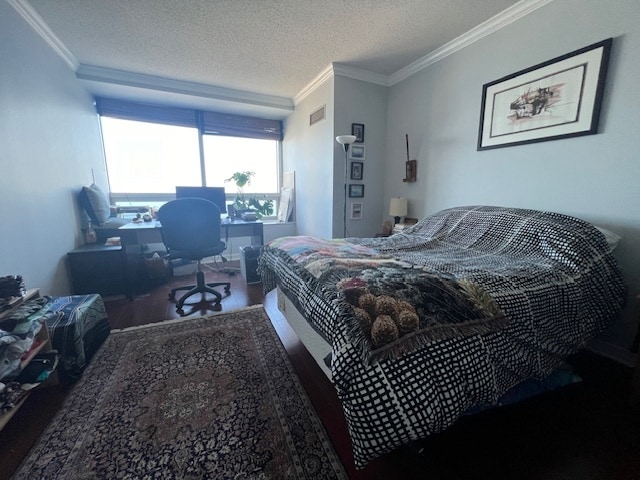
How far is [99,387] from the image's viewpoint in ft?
4.80

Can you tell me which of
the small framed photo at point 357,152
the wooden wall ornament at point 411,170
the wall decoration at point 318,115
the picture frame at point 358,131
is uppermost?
the wall decoration at point 318,115

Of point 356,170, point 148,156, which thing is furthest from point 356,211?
point 148,156

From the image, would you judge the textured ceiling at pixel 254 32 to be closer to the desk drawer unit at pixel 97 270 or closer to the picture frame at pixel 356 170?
the picture frame at pixel 356 170

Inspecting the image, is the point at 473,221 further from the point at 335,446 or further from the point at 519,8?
the point at 335,446

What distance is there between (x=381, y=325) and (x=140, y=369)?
159 cm

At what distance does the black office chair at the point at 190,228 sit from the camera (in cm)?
239

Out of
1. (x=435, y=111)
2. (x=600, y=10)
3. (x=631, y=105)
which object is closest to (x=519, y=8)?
(x=600, y=10)

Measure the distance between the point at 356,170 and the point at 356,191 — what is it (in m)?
0.25

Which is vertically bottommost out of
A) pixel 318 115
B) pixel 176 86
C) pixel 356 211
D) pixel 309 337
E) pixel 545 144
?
pixel 309 337

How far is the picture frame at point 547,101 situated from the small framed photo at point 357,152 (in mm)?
1264

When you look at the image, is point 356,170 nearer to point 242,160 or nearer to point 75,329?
point 242,160

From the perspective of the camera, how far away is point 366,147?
3.22 metres

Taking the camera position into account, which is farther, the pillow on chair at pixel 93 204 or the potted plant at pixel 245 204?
the potted plant at pixel 245 204

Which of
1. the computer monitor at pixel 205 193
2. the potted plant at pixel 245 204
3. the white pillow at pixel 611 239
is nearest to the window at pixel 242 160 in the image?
the potted plant at pixel 245 204
